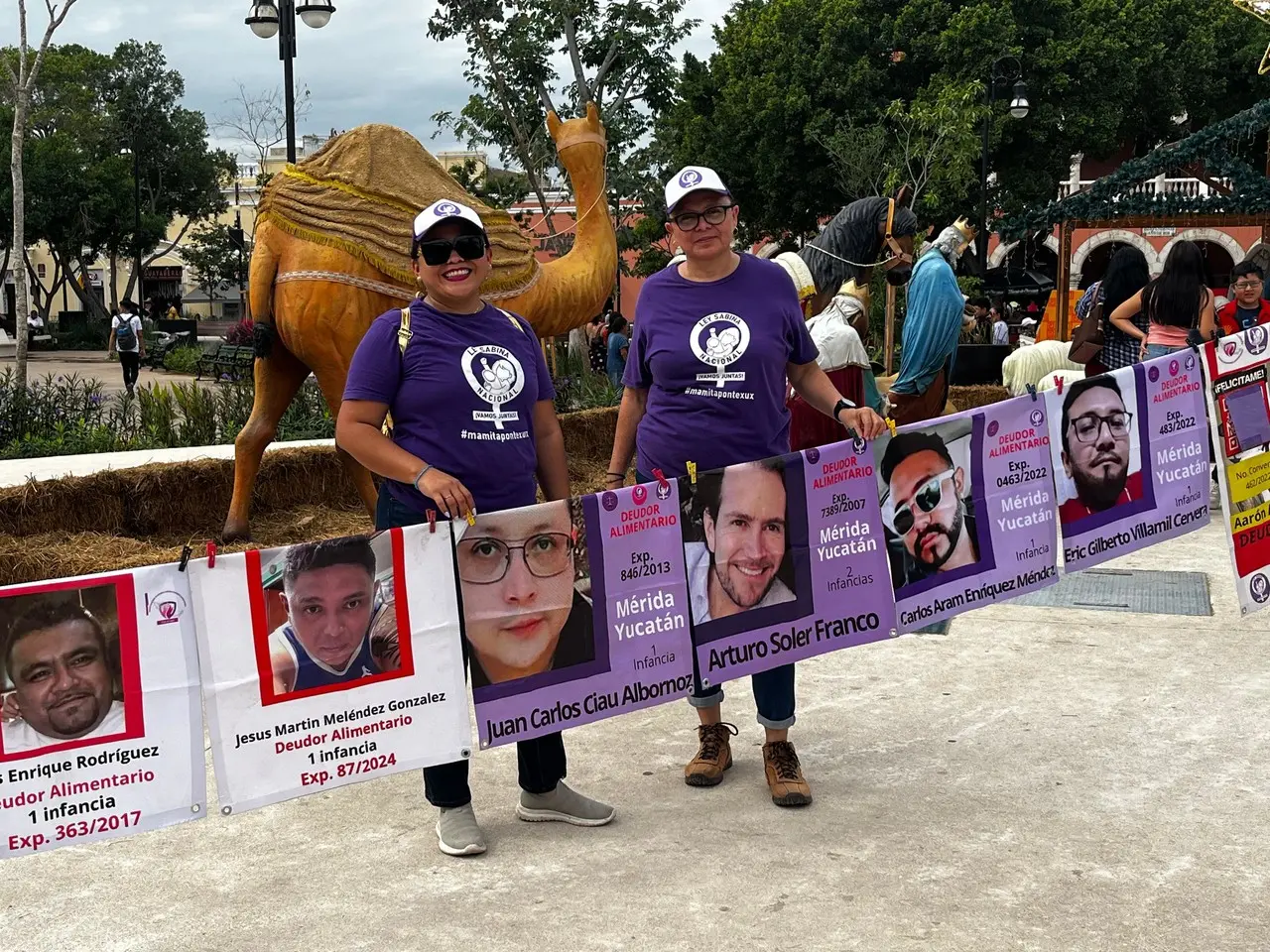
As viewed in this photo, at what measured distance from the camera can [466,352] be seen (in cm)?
371

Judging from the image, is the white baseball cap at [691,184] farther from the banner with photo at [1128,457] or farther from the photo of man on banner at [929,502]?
the banner with photo at [1128,457]

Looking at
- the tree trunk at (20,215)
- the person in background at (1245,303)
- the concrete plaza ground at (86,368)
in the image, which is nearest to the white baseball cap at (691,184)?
the person in background at (1245,303)

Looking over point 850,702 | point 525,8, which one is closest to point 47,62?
point 525,8

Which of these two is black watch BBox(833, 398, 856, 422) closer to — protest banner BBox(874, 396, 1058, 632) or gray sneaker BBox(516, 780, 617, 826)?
protest banner BBox(874, 396, 1058, 632)

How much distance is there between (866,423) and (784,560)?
52 centimetres

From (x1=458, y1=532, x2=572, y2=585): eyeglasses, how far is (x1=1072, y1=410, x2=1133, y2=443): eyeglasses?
6.36 ft

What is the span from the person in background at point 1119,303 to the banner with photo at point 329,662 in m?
6.30

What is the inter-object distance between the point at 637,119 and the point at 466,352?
A: 2502 centimetres

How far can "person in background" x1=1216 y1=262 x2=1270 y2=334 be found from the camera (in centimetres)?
838

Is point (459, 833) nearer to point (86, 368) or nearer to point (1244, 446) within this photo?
point (1244, 446)

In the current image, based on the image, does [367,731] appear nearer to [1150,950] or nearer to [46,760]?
[46,760]

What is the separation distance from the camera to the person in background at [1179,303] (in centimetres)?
754

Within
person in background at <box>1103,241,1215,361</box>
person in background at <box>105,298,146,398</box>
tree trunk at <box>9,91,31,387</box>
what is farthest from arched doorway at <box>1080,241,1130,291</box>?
person in background at <box>1103,241,1215,361</box>

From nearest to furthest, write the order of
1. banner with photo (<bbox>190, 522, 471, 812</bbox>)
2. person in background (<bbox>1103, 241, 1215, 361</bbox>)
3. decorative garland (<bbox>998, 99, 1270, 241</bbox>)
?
banner with photo (<bbox>190, 522, 471, 812</bbox>) < person in background (<bbox>1103, 241, 1215, 361</bbox>) < decorative garland (<bbox>998, 99, 1270, 241</bbox>)
